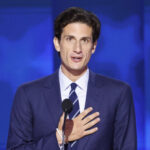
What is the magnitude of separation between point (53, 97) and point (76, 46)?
1.01ft

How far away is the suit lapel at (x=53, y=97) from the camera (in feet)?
6.15

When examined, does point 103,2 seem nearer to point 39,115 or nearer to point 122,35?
point 122,35

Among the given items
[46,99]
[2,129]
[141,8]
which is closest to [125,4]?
[141,8]

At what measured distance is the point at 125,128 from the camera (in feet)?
6.07

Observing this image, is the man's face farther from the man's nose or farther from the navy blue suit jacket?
the navy blue suit jacket

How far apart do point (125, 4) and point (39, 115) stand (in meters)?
2.17

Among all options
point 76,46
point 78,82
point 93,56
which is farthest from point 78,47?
point 93,56

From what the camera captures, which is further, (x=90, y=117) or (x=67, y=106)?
(x=90, y=117)

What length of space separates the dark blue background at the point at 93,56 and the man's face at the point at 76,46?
1.59 metres

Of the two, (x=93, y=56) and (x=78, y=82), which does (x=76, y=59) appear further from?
(x=93, y=56)

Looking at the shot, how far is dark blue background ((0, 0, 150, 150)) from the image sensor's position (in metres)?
3.58

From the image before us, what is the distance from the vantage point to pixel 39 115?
1.88m

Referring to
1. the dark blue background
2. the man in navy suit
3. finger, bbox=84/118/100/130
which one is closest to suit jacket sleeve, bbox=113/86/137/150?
the man in navy suit

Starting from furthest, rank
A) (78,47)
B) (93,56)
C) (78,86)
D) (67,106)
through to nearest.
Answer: (93,56) → (78,86) → (78,47) → (67,106)
